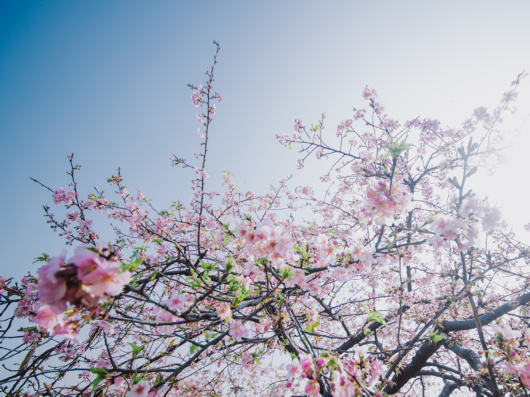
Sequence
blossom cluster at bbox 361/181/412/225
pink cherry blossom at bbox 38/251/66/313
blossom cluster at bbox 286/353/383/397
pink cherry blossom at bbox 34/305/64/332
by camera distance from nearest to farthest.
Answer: pink cherry blossom at bbox 38/251/66/313 → pink cherry blossom at bbox 34/305/64/332 → blossom cluster at bbox 286/353/383/397 → blossom cluster at bbox 361/181/412/225

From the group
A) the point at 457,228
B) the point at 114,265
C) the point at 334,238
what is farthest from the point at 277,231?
the point at 457,228

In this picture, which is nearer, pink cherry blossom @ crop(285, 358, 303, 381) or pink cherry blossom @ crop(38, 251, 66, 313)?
pink cherry blossom @ crop(38, 251, 66, 313)

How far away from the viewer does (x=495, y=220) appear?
2.30 meters

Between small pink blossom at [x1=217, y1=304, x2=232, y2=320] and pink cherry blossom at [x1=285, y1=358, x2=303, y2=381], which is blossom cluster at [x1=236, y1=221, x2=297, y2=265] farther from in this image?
pink cherry blossom at [x1=285, y1=358, x2=303, y2=381]

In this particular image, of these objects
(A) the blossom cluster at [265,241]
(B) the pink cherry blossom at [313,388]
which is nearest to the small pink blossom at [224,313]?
(A) the blossom cluster at [265,241]

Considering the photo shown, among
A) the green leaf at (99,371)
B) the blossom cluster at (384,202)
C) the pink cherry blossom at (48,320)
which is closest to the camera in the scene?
the pink cherry blossom at (48,320)

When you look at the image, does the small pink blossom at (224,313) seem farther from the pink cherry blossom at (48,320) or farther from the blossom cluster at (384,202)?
the blossom cluster at (384,202)

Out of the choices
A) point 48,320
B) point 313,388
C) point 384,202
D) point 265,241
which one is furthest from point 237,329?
point 384,202

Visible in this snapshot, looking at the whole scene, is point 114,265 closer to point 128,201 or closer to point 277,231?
point 277,231

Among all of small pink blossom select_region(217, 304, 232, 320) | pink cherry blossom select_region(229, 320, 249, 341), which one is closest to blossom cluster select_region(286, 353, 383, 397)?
small pink blossom select_region(217, 304, 232, 320)

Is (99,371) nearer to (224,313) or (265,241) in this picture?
(224,313)

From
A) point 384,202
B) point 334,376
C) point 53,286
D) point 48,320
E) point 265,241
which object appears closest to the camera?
point 53,286

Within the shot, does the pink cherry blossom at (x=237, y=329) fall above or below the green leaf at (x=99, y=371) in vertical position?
above

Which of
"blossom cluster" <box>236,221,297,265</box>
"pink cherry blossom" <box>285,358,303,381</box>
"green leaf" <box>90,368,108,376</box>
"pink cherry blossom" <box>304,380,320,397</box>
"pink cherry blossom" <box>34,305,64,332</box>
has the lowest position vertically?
"pink cherry blossom" <box>304,380,320,397</box>
